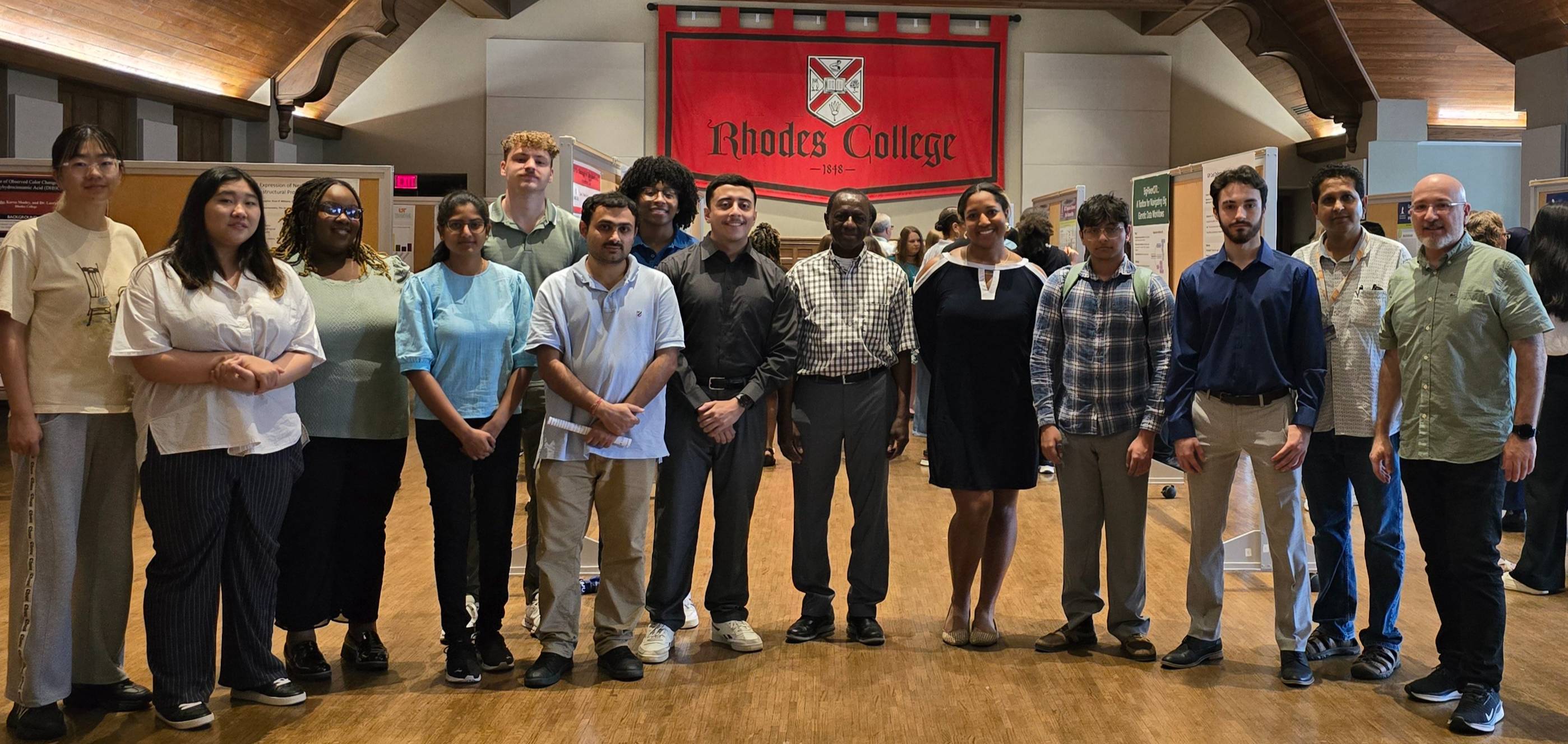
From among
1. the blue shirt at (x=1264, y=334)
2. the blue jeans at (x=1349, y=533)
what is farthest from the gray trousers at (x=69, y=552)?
the blue jeans at (x=1349, y=533)

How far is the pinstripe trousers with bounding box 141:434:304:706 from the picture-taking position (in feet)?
9.41

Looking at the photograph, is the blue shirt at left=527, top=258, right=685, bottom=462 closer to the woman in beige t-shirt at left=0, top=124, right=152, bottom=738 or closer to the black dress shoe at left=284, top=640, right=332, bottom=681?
the black dress shoe at left=284, top=640, right=332, bottom=681

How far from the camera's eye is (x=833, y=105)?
13.8 m

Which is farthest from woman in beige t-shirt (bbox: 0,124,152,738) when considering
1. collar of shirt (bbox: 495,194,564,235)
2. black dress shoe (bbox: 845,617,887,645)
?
black dress shoe (bbox: 845,617,887,645)

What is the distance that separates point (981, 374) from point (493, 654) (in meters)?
1.74

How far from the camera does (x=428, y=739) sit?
2906 mm

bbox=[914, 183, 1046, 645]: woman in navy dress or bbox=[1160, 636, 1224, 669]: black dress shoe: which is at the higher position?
bbox=[914, 183, 1046, 645]: woman in navy dress

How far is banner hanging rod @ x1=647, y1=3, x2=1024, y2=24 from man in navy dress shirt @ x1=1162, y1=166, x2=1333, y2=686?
1079cm

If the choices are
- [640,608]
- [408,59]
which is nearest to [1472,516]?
[640,608]

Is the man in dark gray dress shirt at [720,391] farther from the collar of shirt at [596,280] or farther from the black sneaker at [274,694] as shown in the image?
the black sneaker at [274,694]

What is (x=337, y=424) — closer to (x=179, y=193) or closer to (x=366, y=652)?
(x=366, y=652)

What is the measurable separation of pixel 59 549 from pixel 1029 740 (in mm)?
2525

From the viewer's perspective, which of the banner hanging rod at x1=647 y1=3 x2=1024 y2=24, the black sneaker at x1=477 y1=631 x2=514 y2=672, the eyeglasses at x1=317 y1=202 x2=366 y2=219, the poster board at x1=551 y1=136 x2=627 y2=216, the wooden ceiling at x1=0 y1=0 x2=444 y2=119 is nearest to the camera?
the eyeglasses at x1=317 y1=202 x2=366 y2=219

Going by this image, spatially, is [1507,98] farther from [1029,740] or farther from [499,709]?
[499,709]
